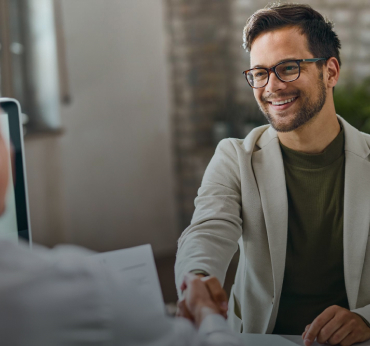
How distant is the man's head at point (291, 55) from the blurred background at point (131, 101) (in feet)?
6.71

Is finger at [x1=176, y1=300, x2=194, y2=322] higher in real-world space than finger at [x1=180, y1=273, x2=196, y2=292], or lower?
lower

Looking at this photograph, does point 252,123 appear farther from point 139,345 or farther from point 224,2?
point 139,345

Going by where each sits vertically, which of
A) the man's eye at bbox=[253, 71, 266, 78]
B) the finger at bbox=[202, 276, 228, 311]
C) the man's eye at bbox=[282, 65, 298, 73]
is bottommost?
the finger at bbox=[202, 276, 228, 311]

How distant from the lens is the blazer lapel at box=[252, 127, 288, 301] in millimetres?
1329

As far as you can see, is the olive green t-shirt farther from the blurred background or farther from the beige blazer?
the blurred background

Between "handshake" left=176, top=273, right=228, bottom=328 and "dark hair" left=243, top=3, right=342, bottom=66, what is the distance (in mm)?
727

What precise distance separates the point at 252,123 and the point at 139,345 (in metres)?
3.22

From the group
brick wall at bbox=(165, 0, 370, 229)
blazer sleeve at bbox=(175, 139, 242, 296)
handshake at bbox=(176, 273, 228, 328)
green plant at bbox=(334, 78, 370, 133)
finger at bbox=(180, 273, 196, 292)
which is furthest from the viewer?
brick wall at bbox=(165, 0, 370, 229)

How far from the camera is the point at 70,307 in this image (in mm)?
557

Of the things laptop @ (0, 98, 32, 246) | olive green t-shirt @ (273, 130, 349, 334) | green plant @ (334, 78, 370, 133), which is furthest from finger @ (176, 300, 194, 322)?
green plant @ (334, 78, 370, 133)

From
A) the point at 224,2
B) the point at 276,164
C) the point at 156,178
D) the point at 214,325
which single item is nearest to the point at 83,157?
the point at 156,178

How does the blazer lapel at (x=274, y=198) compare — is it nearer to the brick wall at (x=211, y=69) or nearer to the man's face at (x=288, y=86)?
the man's face at (x=288, y=86)

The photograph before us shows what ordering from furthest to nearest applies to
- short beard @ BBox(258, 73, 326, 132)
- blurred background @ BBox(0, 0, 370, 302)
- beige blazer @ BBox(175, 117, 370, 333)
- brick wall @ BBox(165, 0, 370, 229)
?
1. brick wall @ BBox(165, 0, 370, 229)
2. blurred background @ BBox(0, 0, 370, 302)
3. short beard @ BBox(258, 73, 326, 132)
4. beige blazer @ BBox(175, 117, 370, 333)

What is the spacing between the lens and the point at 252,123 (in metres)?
3.71
